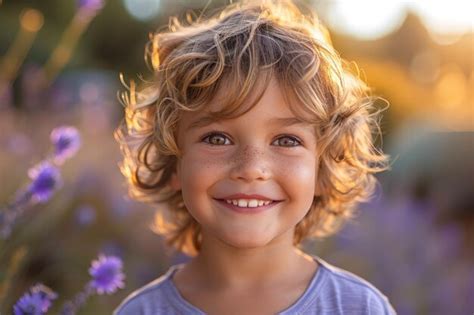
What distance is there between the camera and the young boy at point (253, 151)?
7.30ft

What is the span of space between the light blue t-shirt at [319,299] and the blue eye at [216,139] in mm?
487

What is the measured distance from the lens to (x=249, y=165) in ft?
7.13

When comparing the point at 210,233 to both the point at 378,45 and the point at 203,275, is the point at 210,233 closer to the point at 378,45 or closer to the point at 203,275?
the point at 203,275

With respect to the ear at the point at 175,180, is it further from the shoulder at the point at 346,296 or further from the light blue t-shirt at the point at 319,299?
the shoulder at the point at 346,296

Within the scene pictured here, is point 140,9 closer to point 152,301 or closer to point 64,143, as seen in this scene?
point 64,143

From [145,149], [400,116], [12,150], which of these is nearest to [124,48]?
[400,116]

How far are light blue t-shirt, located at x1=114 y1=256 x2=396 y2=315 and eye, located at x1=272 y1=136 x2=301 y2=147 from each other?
42 centimetres

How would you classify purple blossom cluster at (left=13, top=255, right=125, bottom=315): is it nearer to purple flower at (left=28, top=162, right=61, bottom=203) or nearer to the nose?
purple flower at (left=28, top=162, right=61, bottom=203)

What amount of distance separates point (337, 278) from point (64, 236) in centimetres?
228

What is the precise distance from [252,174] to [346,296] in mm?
503

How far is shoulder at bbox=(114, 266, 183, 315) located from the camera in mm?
2441

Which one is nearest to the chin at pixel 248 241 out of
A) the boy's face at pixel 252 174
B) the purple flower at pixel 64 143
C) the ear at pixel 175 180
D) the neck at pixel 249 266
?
the boy's face at pixel 252 174

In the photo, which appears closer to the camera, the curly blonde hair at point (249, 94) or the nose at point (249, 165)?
the nose at point (249, 165)

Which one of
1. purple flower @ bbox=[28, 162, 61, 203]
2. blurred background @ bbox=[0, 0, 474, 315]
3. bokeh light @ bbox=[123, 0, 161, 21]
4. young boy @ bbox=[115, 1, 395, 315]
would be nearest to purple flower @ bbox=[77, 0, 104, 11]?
blurred background @ bbox=[0, 0, 474, 315]
